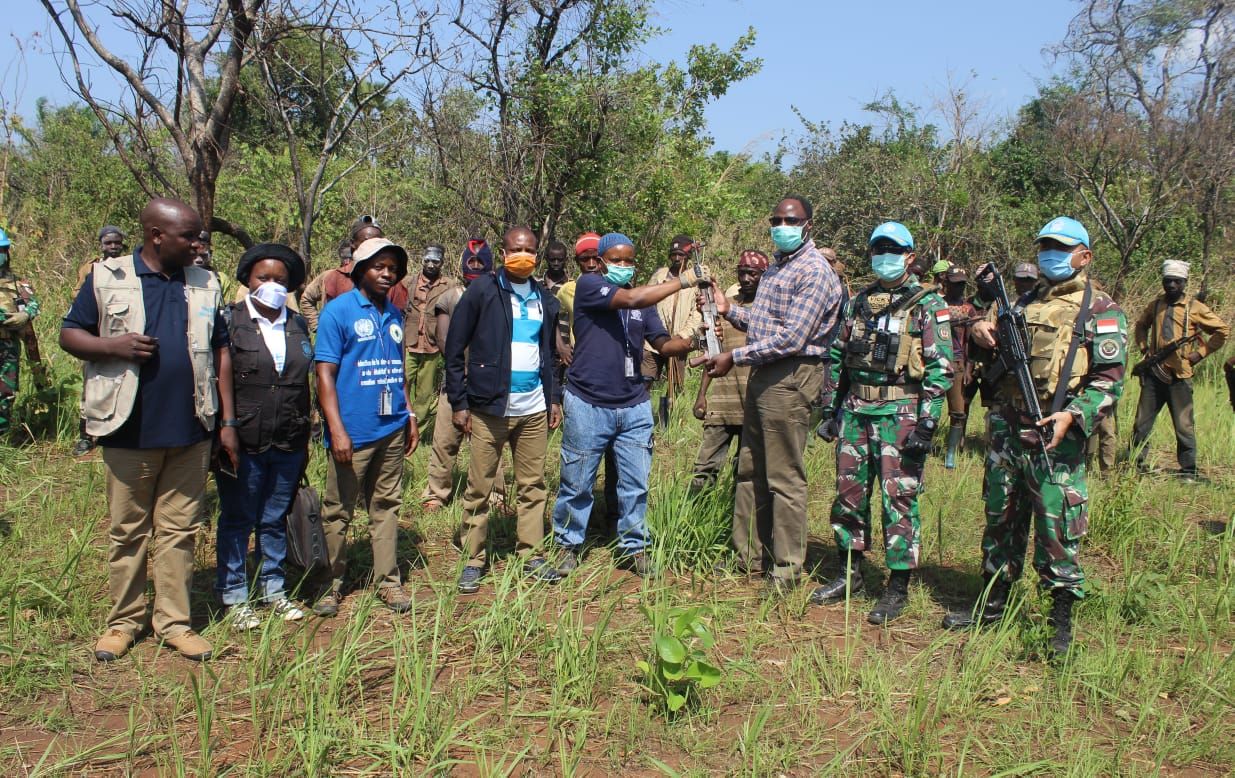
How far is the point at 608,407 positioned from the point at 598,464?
33cm

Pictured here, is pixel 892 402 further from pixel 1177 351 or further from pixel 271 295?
pixel 1177 351

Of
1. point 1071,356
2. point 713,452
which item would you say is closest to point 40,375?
point 713,452

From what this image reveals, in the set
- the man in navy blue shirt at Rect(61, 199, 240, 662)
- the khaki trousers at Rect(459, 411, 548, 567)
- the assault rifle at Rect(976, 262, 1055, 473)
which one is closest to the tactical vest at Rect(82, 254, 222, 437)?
the man in navy blue shirt at Rect(61, 199, 240, 662)

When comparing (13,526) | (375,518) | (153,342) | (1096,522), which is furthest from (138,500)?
(1096,522)

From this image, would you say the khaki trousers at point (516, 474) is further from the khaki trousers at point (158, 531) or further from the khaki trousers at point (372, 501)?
the khaki trousers at point (158, 531)

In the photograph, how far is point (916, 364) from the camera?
418 cm

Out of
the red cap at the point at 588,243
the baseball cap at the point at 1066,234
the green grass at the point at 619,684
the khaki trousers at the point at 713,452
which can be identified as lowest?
the green grass at the point at 619,684

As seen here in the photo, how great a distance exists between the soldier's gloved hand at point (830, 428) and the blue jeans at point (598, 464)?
Answer: 96 cm

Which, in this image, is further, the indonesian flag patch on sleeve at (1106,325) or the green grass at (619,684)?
the indonesian flag patch on sleeve at (1106,325)

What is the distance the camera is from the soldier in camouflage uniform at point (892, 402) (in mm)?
4184

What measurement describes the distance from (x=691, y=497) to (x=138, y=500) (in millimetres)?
2879

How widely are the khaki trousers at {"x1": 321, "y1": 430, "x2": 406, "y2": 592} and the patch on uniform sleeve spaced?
3.38m

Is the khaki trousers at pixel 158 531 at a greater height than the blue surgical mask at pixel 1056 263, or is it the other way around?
the blue surgical mask at pixel 1056 263

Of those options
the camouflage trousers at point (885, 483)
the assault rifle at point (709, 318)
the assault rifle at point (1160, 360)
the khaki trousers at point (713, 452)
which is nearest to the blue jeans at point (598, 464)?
the assault rifle at point (709, 318)
